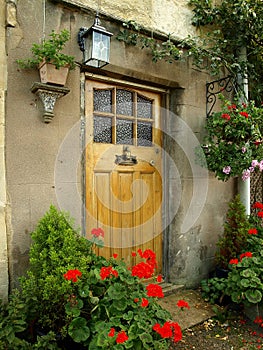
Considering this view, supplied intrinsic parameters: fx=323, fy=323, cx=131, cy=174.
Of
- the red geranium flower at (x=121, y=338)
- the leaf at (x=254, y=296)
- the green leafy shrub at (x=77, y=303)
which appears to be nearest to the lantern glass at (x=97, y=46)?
the green leafy shrub at (x=77, y=303)

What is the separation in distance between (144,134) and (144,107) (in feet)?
0.99

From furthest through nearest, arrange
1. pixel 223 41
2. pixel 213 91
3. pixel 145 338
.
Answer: pixel 213 91 → pixel 223 41 → pixel 145 338

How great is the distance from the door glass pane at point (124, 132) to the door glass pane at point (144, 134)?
111 mm

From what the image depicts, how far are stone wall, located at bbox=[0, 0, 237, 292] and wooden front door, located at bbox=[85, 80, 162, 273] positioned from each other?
14cm

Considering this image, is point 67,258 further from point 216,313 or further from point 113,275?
point 216,313

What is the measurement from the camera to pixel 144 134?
3.60 m

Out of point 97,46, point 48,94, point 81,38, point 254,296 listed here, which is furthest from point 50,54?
point 254,296

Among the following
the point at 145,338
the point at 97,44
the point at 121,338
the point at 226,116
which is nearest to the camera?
the point at 121,338

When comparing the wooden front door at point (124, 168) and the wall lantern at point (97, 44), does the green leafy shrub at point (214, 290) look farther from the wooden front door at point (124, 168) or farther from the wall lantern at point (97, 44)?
the wall lantern at point (97, 44)

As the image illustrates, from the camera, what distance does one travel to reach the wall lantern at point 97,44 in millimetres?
2658

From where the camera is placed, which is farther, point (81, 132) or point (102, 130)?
point (102, 130)

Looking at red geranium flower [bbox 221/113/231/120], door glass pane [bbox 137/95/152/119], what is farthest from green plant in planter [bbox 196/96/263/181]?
door glass pane [bbox 137/95/152/119]

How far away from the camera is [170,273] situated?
145 inches

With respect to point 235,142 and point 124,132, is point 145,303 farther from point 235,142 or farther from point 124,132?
point 235,142
